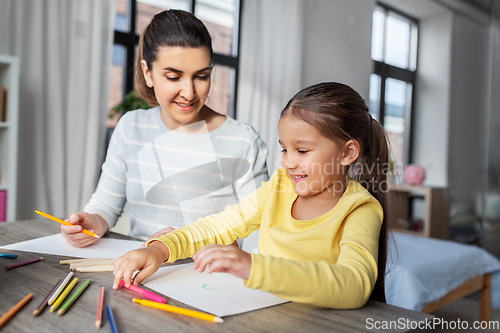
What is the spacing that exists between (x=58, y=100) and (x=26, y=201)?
1.81ft

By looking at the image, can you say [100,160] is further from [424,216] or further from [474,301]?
[424,216]

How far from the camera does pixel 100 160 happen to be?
223 cm

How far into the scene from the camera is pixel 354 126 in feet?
2.33

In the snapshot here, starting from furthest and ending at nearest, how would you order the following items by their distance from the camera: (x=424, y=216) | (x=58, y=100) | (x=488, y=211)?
(x=424, y=216)
(x=488, y=211)
(x=58, y=100)

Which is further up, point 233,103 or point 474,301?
point 233,103

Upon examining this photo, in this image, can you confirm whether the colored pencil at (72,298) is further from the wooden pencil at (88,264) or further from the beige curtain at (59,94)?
the beige curtain at (59,94)

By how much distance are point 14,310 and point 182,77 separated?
57cm

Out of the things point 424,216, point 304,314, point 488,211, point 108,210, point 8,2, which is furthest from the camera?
point 424,216

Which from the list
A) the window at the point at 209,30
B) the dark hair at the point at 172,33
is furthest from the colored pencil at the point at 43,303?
the window at the point at 209,30

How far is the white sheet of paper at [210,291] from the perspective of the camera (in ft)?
1.73

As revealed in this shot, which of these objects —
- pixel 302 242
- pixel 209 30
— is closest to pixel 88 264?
pixel 302 242

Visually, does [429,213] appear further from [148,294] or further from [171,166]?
[148,294]

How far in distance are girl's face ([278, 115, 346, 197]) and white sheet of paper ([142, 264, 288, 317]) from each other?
203mm

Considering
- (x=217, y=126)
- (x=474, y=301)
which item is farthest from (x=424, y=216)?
(x=217, y=126)
